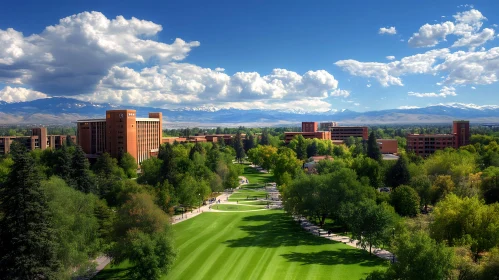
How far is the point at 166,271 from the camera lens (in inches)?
1364

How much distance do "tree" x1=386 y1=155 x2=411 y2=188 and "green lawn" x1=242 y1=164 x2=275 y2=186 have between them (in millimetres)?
35227

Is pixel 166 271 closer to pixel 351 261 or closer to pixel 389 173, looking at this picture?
pixel 351 261

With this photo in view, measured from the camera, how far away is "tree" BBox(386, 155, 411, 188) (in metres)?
69.1

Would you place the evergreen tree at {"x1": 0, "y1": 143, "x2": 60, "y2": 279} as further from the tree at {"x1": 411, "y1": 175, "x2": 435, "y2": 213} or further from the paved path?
the tree at {"x1": 411, "y1": 175, "x2": 435, "y2": 213}

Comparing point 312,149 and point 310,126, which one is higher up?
point 310,126

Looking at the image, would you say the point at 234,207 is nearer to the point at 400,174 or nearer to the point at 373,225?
the point at 400,174

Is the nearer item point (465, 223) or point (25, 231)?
point (25, 231)

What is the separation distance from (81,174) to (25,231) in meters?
37.2

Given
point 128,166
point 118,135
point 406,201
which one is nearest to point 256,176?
point 128,166

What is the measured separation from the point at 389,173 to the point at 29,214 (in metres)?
59.2

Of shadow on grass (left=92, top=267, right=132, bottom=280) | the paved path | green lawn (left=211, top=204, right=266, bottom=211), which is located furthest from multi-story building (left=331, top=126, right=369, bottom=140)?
shadow on grass (left=92, top=267, right=132, bottom=280)

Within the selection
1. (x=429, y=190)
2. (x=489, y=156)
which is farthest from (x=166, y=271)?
(x=489, y=156)

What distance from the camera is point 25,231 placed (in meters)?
29.6

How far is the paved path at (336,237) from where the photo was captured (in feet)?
138
